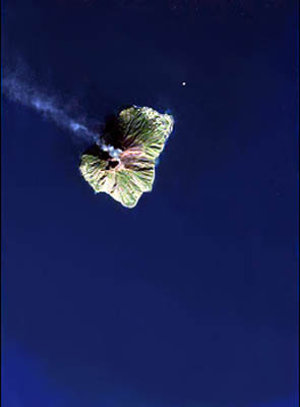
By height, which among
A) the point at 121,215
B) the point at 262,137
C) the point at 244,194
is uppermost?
the point at 262,137

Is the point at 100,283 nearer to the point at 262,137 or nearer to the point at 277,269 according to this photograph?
the point at 277,269

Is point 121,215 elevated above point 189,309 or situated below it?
above

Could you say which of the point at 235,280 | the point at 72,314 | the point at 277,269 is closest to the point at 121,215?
the point at 72,314

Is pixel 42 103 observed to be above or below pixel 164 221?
above
